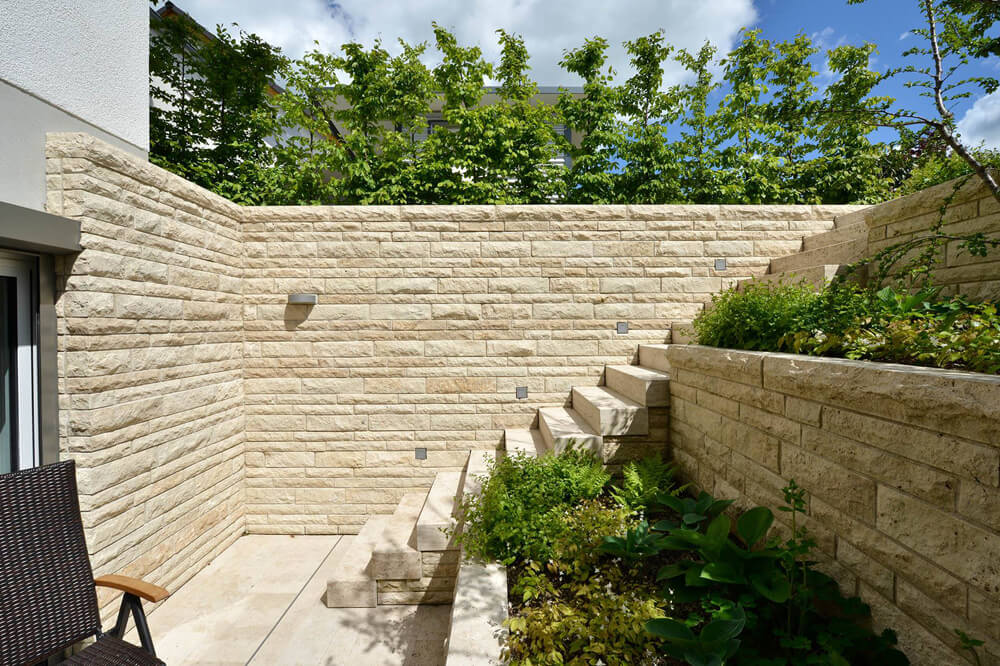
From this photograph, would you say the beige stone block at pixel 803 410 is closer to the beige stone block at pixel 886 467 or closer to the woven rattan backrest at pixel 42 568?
the beige stone block at pixel 886 467

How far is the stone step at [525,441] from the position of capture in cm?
343

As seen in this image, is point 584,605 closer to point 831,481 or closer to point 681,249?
point 831,481

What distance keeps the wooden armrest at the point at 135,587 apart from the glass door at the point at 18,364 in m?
1.12

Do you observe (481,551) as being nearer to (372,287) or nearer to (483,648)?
(483,648)

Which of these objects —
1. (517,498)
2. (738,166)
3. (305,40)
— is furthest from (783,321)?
(305,40)

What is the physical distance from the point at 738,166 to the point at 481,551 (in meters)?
6.35

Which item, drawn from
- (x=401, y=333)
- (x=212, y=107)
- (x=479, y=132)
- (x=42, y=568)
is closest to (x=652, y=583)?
(x=42, y=568)

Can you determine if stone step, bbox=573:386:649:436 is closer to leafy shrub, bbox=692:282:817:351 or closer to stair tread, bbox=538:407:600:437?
stair tread, bbox=538:407:600:437

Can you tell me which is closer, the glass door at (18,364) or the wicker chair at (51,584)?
the wicker chair at (51,584)

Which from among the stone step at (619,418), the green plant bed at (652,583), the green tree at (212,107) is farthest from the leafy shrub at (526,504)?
the green tree at (212,107)

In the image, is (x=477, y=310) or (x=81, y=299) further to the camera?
(x=477, y=310)

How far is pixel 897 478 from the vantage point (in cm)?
144

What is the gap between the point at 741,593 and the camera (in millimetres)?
1754

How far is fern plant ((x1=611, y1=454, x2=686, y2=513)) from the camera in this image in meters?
2.63
